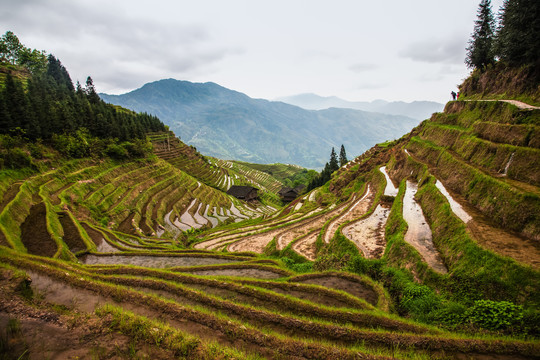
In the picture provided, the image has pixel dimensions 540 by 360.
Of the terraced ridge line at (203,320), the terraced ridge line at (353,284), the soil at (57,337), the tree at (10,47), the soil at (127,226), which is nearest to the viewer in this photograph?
the soil at (57,337)

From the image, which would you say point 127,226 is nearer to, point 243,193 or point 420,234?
point 420,234

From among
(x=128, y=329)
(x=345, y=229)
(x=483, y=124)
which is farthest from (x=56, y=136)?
(x=483, y=124)

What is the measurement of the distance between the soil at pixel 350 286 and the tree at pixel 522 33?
101 feet

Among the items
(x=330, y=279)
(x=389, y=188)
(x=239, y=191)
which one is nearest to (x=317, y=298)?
(x=330, y=279)

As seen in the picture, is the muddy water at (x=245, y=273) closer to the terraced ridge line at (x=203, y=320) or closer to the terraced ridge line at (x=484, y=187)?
the terraced ridge line at (x=203, y=320)

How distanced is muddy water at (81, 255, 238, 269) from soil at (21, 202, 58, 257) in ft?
11.1

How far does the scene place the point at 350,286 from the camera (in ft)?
45.4

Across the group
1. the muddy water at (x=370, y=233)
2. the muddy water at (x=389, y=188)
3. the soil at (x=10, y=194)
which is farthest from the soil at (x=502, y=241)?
the soil at (x=10, y=194)

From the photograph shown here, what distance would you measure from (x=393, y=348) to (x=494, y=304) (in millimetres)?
5248

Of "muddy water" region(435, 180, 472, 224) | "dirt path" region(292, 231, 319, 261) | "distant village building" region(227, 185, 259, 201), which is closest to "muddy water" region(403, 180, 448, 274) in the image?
"muddy water" region(435, 180, 472, 224)

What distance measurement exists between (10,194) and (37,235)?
856 centimetres

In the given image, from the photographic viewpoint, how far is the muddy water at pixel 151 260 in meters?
22.0

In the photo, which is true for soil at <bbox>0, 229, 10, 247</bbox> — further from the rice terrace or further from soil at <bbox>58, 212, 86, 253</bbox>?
soil at <bbox>58, 212, 86, 253</bbox>

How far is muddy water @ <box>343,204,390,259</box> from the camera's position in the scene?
19.7 meters
